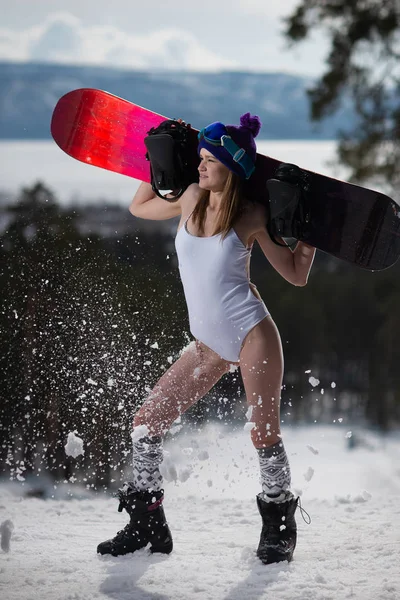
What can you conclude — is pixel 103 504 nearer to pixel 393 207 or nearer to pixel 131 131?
pixel 131 131

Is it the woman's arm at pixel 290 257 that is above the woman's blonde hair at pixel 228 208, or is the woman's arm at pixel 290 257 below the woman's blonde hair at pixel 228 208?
below

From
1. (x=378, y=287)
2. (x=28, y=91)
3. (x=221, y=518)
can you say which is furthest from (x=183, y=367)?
(x=28, y=91)

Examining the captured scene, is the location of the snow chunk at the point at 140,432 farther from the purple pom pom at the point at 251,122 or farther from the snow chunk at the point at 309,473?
the purple pom pom at the point at 251,122

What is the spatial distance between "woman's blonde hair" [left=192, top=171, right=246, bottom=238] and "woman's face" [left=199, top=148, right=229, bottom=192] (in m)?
0.02

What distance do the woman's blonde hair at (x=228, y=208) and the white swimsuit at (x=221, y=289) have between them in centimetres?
3

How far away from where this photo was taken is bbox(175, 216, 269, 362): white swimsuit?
81.5 inches

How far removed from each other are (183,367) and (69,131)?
88 cm

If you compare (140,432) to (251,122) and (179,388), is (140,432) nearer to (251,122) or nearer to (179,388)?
(179,388)

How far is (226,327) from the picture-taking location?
6.91ft

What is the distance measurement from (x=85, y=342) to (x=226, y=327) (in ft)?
3.05

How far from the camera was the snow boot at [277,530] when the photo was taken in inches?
87.4

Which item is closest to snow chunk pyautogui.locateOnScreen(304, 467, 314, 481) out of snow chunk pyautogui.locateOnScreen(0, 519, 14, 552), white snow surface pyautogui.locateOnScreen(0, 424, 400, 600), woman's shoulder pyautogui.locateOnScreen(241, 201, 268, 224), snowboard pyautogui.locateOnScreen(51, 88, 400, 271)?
white snow surface pyautogui.locateOnScreen(0, 424, 400, 600)

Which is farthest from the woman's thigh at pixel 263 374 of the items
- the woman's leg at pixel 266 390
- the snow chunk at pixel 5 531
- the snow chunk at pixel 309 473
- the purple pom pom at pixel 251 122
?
the snow chunk at pixel 5 531

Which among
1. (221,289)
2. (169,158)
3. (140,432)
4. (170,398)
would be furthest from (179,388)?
(169,158)
